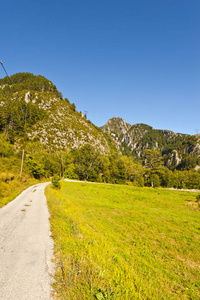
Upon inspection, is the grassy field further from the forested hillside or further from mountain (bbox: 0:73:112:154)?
mountain (bbox: 0:73:112:154)

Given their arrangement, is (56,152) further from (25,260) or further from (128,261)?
(128,261)

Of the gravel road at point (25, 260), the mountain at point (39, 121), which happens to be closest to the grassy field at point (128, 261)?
the gravel road at point (25, 260)

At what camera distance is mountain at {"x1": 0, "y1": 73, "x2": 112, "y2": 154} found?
110 m

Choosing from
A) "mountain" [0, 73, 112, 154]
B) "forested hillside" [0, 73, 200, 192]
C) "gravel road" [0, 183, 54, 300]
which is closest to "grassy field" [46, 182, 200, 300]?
"gravel road" [0, 183, 54, 300]

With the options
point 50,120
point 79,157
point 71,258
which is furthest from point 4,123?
point 71,258

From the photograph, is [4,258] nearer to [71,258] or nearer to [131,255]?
[71,258]

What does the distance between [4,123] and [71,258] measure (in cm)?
13417

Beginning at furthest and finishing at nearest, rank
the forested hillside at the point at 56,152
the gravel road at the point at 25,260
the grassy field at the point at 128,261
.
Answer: the forested hillside at the point at 56,152
the grassy field at the point at 128,261
the gravel road at the point at 25,260

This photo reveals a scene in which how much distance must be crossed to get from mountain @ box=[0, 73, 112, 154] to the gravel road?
345ft

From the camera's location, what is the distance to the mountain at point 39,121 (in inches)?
4321

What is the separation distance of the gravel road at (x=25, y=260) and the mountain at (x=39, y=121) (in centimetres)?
10509

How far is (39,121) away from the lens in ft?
417

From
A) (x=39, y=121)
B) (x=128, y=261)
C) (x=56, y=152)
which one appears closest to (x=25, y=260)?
(x=128, y=261)

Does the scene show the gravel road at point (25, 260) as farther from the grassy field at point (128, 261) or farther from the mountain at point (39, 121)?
the mountain at point (39, 121)
